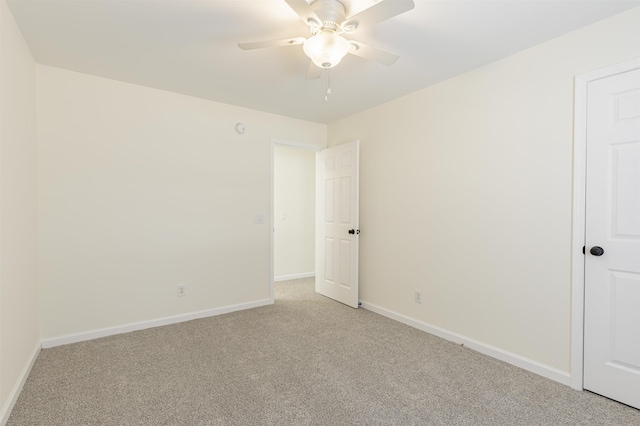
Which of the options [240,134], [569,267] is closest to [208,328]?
[240,134]

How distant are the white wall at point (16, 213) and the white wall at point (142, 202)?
7.2 inches

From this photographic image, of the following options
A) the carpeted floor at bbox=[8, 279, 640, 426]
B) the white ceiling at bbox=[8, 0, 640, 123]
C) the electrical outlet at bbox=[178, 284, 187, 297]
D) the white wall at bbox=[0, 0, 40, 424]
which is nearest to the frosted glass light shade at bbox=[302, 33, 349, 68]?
the white ceiling at bbox=[8, 0, 640, 123]

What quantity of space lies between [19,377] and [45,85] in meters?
2.29

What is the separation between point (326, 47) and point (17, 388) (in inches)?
113

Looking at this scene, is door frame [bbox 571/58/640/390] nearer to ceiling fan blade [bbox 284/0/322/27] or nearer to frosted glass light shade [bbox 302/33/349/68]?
frosted glass light shade [bbox 302/33/349/68]

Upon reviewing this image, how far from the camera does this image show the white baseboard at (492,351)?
7.14 feet

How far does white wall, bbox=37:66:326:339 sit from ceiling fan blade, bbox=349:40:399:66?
2.09m

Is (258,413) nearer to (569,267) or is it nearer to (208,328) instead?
(208,328)

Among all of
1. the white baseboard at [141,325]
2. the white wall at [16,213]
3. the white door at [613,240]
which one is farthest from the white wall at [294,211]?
the white door at [613,240]

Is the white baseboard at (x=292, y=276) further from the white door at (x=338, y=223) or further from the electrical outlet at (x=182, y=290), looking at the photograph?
the electrical outlet at (x=182, y=290)

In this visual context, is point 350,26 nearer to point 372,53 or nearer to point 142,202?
point 372,53

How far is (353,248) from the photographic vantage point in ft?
12.5

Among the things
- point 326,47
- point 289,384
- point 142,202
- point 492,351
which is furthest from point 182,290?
point 492,351

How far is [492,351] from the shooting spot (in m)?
2.53
